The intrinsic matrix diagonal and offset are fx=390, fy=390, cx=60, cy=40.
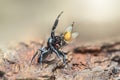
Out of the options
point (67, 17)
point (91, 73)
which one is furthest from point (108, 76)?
point (67, 17)

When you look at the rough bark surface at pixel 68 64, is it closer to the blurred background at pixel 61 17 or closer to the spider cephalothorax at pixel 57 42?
the spider cephalothorax at pixel 57 42

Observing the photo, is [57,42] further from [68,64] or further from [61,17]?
[61,17]

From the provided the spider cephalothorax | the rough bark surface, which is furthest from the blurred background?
the spider cephalothorax

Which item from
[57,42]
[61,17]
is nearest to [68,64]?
[57,42]

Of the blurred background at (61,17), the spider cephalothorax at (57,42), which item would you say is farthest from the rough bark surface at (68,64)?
the blurred background at (61,17)

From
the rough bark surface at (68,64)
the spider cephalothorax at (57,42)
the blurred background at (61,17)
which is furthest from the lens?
the blurred background at (61,17)

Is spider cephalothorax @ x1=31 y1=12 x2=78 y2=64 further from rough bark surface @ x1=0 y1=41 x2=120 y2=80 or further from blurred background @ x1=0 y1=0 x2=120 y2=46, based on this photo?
blurred background @ x1=0 y1=0 x2=120 y2=46

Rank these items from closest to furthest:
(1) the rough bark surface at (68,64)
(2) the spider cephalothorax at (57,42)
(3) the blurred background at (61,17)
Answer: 1. (1) the rough bark surface at (68,64)
2. (2) the spider cephalothorax at (57,42)
3. (3) the blurred background at (61,17)

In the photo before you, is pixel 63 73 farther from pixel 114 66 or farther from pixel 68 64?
pixel 114 66
